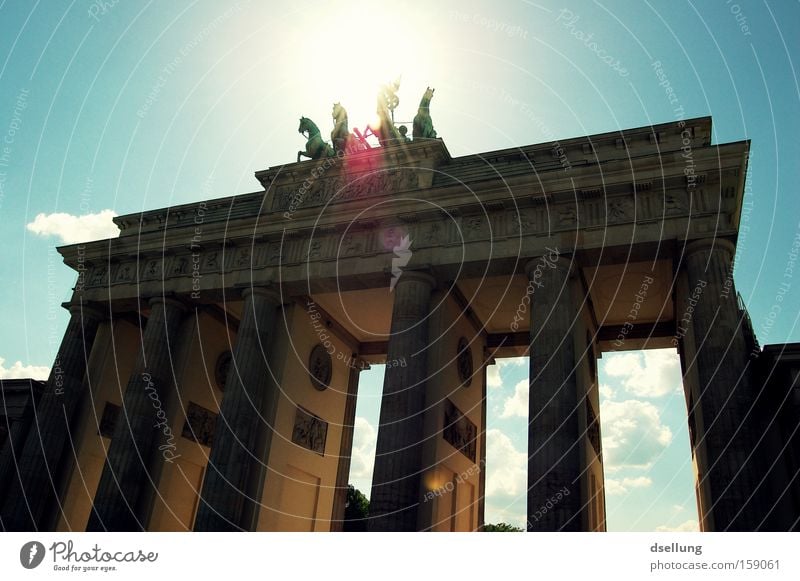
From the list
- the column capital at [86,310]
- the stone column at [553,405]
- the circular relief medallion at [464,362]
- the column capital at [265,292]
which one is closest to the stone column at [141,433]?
the column capital at [86,310]

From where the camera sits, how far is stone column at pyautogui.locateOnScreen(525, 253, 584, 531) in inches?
652

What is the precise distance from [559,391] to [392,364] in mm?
5576

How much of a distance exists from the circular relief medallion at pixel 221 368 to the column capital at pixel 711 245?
20.4 meters

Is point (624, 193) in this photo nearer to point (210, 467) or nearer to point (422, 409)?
point (422, 409)

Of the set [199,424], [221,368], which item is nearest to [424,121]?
[221,368]

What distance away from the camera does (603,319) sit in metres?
25.8

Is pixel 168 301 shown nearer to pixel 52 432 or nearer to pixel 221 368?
pixel 221 368

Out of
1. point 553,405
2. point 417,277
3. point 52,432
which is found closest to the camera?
point 553,405

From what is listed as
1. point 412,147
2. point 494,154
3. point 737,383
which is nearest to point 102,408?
point 412,147

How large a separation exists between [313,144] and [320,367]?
33.0ft

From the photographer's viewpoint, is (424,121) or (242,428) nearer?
(242,428)

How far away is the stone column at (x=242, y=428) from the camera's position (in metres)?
20.7

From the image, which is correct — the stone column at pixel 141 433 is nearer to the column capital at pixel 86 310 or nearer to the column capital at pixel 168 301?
the column capital at pixel 168 301

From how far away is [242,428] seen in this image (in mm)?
21906
